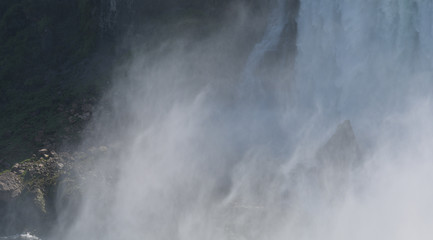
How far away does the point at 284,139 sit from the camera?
26.7 meters

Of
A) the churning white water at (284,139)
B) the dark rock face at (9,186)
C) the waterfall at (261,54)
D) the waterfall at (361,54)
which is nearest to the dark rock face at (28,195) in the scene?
the dark rock face at (9,186)

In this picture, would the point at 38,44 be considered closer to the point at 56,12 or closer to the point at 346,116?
the point at 56,12

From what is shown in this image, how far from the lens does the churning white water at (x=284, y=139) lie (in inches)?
845

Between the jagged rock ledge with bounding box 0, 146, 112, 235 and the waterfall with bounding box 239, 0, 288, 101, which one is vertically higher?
the waterfall with bounding box 239, 0, 288, 101

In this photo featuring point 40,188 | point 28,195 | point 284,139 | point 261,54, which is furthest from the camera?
point 261,54

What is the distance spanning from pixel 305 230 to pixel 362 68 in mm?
10542

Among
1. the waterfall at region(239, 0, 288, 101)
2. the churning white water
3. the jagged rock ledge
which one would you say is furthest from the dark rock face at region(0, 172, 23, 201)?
the waterfall at region(239, 0, 288, 101)

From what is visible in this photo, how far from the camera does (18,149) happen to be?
24953 millimetres

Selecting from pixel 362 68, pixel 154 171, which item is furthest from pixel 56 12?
pixel 362 68

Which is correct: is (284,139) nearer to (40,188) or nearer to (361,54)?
(361,54)

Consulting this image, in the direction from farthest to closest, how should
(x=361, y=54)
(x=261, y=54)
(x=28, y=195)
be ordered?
(x=261, y=54) → (x=361, y=54) → (x=28, y=195)

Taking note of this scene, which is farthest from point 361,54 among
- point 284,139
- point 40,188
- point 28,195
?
point 28,195

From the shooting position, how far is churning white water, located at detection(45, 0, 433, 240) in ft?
70.4

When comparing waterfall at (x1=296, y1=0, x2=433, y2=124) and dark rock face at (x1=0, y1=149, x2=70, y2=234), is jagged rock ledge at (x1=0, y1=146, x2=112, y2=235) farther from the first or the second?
waterfall at (x1=296, y1=0, x2=433, y2=124)
